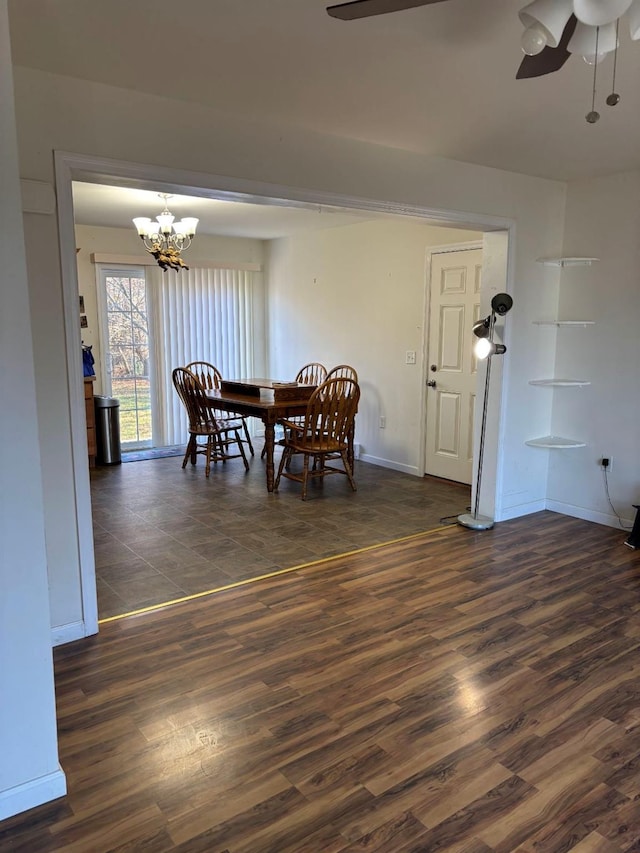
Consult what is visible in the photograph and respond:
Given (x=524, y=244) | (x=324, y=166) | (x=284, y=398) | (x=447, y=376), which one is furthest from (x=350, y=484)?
(x=324, y=166)

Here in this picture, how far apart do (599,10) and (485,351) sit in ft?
8.04

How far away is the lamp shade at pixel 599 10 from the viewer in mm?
1607

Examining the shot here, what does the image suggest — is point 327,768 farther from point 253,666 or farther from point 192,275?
point 192,275

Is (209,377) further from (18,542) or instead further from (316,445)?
(18,542)

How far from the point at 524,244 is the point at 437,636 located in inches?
110

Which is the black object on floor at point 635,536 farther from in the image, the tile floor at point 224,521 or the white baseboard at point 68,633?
the white baseboard at point 68,633

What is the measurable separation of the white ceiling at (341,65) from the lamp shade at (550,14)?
8.1 inches

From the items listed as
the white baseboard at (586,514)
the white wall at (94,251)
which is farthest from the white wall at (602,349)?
the white wall at (94,251)

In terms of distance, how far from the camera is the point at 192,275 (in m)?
7.14

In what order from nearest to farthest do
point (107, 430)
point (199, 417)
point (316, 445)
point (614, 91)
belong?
point (614, 91), point (316, 445), point (199, 417), point (107, 430)

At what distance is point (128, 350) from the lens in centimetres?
688

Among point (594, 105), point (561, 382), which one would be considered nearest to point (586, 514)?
point (561, 382)

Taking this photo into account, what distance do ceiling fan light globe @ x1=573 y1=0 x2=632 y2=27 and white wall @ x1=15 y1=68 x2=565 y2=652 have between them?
1.66 metres

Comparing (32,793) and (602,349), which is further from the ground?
(602,349)
